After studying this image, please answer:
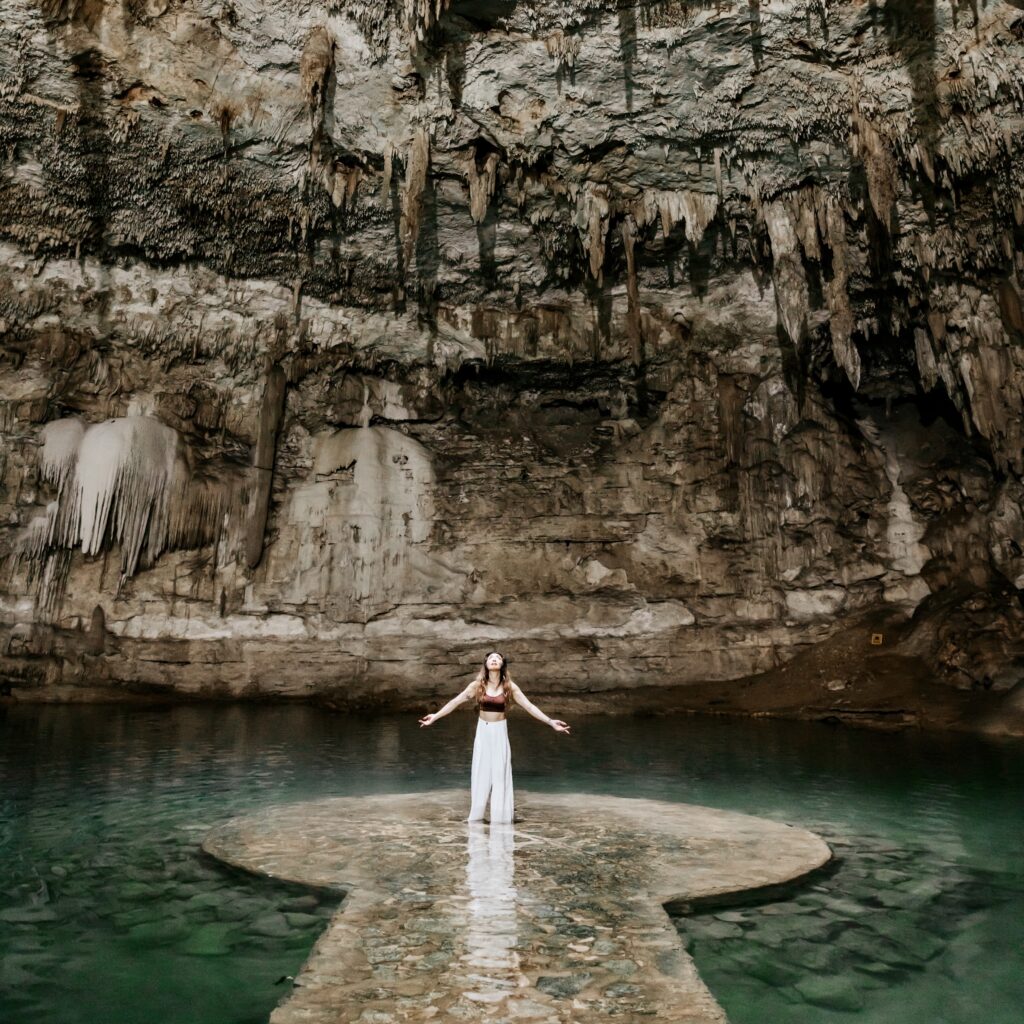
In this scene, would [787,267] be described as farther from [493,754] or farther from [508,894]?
[508,894]

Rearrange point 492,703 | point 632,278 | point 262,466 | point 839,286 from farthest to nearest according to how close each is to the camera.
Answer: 1. point 262,466
2. point 632,278
3. point 839,286
4. point 492,703

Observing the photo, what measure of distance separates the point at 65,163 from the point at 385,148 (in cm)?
500

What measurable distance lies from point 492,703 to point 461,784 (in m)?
2.65

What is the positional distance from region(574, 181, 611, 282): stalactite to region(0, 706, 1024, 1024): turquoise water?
7835mm

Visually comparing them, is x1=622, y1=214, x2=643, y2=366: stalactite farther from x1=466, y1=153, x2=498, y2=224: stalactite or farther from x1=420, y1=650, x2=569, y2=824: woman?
x1=420, y1=650, x2=569, y2=824: woman

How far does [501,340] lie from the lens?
1827 centimetres

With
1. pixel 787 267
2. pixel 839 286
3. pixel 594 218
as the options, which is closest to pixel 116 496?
pixel 594 218

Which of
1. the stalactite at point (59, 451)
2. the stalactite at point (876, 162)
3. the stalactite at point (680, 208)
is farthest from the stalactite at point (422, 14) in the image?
the stalactite at point (59, 451)

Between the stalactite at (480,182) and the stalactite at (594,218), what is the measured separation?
1.45 meters

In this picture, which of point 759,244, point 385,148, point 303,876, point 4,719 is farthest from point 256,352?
point 303,876

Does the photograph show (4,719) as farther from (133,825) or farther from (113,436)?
(133,825)

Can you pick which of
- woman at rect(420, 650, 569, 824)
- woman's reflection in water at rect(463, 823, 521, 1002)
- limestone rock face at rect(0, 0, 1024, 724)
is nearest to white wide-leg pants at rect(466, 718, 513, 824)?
woman at rect(420, 650, 569, 824)

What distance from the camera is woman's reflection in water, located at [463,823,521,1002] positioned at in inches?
126

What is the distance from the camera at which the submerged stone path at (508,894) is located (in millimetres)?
3074
